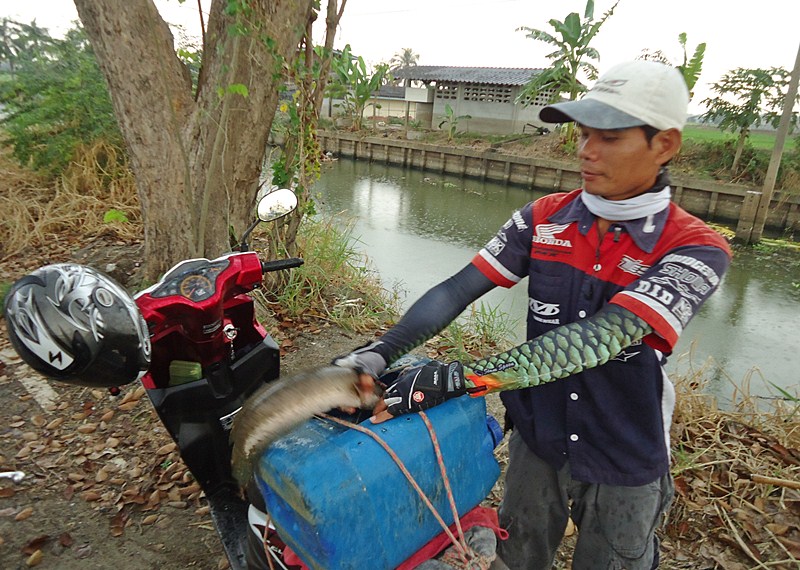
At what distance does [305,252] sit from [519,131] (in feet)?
69.9

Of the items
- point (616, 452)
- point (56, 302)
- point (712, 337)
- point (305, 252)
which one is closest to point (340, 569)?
point (616, 452)

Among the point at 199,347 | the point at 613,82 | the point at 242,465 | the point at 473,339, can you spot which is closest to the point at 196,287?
the point at 199,347

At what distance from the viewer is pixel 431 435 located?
1.25m

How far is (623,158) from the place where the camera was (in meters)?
1.38

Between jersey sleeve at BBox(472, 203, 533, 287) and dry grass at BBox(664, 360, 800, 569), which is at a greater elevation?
jersey sleeve at BBox(472, 203, 533, 287)

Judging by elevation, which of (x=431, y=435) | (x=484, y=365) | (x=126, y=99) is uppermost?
(x=126, y=99)

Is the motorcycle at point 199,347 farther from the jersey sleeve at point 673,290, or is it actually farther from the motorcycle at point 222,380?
the jersey sleeve at point 673,290

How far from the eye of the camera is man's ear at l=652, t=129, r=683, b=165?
4.52 feet

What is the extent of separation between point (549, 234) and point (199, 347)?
1.20 metres

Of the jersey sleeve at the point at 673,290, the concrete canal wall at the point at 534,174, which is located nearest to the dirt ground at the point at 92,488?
the jersey sleeve at the point at 673,290

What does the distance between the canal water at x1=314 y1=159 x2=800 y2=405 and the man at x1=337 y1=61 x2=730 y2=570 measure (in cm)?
246

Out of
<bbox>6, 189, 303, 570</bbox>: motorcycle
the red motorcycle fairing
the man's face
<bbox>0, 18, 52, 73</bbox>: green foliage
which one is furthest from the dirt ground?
<bbox>0, 18, 52, 73</bbox>: green foliage

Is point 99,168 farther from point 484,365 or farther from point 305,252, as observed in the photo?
point 484,365

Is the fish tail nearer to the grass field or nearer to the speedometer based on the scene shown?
the speedometer
